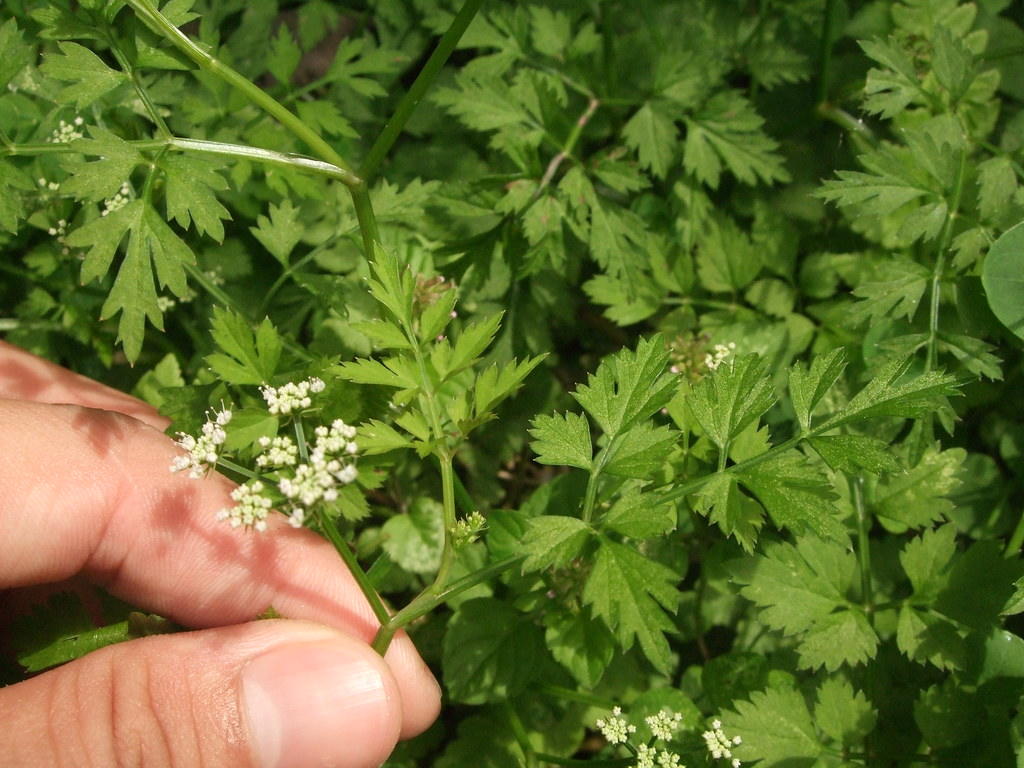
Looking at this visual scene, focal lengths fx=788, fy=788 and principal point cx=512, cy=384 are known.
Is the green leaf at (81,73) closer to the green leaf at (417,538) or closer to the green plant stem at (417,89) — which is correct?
the green plant stem at (417,89)

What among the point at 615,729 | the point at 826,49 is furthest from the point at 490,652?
the point at 826,49

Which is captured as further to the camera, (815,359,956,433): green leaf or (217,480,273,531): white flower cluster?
(815,359,956,433): green leaf

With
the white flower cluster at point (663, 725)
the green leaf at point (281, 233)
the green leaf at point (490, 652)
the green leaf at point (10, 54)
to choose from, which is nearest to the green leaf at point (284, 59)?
the green leaf at point (281, 233)

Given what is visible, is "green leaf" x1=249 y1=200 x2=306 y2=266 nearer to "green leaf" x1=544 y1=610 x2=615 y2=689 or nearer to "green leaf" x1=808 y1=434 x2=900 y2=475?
"green leaf" x1=544 y1=610 x2=615 y2=689

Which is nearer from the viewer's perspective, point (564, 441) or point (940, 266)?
point (564, 441)

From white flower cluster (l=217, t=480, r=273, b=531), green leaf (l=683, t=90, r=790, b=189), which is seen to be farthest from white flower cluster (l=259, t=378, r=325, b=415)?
green leaf (l=683, t=90, r=790, b=189)

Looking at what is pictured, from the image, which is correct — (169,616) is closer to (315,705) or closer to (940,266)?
(315,705)
